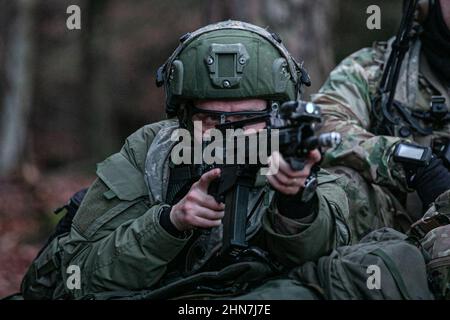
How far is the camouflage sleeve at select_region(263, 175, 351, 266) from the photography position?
127 inches

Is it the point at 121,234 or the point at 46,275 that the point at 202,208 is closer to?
the point at 121,234

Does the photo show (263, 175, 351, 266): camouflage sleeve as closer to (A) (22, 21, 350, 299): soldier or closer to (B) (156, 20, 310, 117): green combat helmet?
(A) (22, 21, 350, 299): soldier

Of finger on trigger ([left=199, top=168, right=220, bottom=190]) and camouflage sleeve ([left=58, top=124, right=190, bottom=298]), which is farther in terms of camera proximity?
camouflage sleeve ([left=58, top=124, right=190, bottom=298])

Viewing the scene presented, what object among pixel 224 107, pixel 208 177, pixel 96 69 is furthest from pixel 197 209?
pixel 96 69

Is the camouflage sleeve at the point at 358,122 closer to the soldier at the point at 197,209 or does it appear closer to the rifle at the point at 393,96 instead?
the rifle at the point at 393,96

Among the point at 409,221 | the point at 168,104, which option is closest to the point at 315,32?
the point at 409,221

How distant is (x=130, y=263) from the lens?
3.53 metres

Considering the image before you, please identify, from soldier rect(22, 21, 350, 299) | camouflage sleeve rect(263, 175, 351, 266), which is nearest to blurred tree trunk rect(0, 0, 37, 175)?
soldier rect(22, 21, 350, 299)

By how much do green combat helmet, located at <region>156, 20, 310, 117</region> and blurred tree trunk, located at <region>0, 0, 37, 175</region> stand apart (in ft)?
39.7

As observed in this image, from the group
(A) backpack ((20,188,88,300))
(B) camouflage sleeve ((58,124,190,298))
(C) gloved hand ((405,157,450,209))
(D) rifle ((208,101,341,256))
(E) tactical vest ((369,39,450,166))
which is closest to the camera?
(D) rifle ((208,101,341,256))

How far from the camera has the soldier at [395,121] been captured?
478cm

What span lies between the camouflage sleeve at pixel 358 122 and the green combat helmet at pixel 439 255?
38.1 inches
